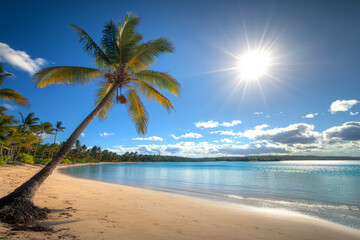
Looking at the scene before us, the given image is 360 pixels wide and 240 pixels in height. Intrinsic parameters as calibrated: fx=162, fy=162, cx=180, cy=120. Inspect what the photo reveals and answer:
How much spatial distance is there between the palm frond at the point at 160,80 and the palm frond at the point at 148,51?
38cm

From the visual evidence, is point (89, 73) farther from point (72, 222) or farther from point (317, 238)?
point (317, 238)

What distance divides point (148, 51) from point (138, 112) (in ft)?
8.46

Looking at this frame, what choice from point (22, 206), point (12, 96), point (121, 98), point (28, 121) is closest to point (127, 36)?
point (121, 98)

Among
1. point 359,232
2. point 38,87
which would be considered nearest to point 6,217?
point 38,87

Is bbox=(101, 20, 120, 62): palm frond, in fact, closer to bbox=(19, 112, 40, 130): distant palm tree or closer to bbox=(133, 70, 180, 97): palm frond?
bbox=(133, 70, 180, 97): palm frond

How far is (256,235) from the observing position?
14.1 ft

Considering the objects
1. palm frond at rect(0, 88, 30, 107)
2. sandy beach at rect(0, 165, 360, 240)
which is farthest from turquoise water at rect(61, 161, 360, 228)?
palm frond at rect(0, 88, 30, 107)

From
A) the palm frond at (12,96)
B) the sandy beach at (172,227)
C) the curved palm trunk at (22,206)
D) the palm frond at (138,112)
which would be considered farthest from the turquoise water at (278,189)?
the palm frond at (12,96)

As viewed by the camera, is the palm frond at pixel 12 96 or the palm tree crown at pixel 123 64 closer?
the palm tree crown at pixel 123 64

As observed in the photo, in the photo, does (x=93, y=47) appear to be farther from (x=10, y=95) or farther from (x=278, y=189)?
(x=278, y=189)

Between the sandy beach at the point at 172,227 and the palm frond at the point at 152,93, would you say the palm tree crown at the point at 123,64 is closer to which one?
A: the palm frond at the point at 152,93

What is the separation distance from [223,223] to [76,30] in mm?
8053

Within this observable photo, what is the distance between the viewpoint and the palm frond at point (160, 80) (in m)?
6.56

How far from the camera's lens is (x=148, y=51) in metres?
6.23
